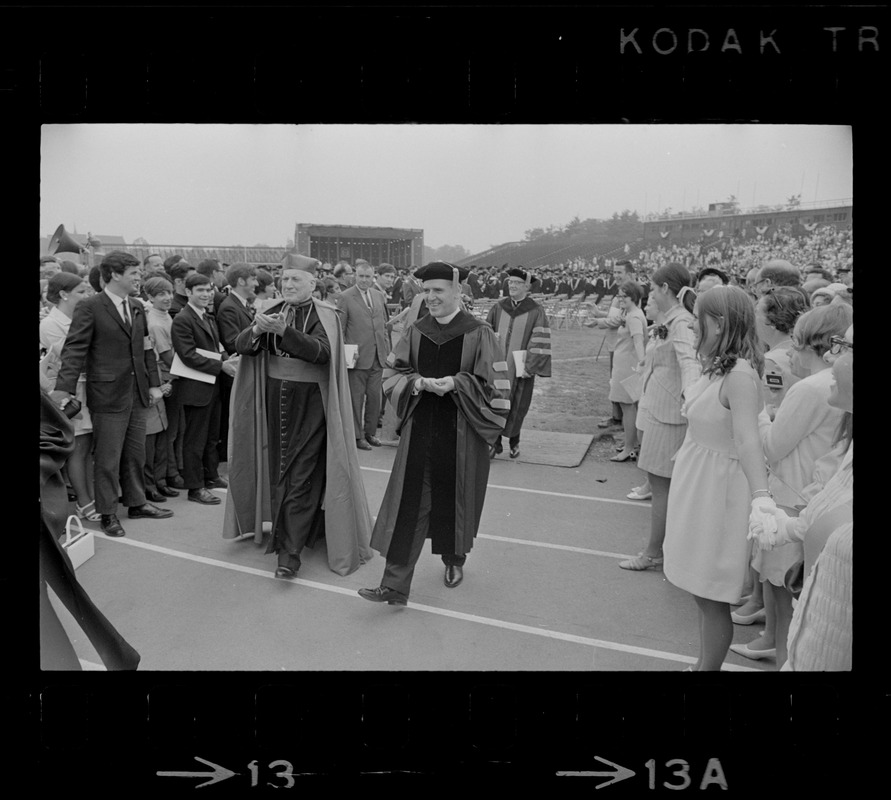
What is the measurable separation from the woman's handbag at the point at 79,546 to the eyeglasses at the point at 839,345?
3.33 meters

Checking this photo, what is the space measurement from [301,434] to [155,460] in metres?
0.98

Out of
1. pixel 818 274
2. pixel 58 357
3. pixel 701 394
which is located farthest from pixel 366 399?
pixel 818 274

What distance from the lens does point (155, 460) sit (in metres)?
4.19

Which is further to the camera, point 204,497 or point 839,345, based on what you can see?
point 204,497

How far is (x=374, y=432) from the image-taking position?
13.2ft

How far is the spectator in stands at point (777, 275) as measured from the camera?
3551mm

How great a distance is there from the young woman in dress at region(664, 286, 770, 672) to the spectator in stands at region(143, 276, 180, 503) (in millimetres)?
2789

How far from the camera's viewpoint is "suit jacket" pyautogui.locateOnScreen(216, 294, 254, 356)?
14.9 feet

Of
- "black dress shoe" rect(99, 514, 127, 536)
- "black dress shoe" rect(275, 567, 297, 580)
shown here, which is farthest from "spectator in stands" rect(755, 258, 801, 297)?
"black dress shoe" rect(99, 514, 127, 536)

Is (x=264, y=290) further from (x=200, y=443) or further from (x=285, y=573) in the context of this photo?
(x=285, y=573)

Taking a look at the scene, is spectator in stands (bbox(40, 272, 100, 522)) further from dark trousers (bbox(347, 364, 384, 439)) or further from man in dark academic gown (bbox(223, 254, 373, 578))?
dark trousers (bbox(347, 364, 384, 439))
